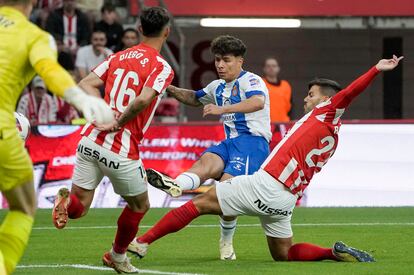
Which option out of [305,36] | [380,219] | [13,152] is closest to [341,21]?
[305,36]

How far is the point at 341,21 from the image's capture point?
22359 mm

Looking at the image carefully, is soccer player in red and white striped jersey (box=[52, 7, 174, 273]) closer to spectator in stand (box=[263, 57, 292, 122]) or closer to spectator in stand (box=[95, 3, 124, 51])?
spectator in stand (box=[263, 57, 292, 122])

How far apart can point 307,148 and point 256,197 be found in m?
0.63

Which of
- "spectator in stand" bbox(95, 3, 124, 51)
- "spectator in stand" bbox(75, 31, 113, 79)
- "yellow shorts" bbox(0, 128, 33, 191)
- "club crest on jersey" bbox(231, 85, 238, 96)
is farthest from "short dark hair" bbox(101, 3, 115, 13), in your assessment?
"yellow shorts" bbox(0, 128, 33, 191)

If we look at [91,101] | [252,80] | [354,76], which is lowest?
[354,76]

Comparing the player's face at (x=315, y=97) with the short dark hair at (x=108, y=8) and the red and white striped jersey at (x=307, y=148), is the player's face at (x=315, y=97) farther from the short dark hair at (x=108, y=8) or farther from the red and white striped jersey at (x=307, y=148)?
the short dark hair at (x=108, y=8)

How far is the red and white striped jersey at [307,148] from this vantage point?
34.1ft

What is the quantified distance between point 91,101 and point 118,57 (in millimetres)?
3143

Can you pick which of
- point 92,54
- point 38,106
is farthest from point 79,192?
point 92,54

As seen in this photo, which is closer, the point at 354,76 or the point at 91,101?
the point at 91,101

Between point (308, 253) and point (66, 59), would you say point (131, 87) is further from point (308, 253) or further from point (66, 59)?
point (66, 59)

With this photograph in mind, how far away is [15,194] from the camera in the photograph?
24.7 ft

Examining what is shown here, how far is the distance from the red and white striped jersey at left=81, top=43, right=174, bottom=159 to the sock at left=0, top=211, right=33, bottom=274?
2.33 metres

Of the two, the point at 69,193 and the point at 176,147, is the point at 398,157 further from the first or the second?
the point at 69,193
